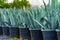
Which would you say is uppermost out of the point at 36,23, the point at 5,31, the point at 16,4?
the point at 16,4

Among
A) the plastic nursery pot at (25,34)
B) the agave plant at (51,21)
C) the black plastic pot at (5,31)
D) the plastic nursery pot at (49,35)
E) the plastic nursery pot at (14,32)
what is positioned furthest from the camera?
the black plastic pot at (5,31)

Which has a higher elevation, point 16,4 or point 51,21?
point 16,4

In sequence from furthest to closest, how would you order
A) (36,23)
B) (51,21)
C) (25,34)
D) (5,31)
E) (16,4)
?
(16,4), (5,31), (25,34), (36,23), (51,21)

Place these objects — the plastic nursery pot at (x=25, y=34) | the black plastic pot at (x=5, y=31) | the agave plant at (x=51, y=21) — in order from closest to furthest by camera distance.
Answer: the agave plant at (x=51, y=21), the plastic nursery pot at (x=25, y=34), the black plastic pot at (x=5, y=31)

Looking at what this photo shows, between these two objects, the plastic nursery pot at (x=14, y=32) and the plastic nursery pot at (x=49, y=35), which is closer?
the plastic nursery pot at (x=49, y=35)

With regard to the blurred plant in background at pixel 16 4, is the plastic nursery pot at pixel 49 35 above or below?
below

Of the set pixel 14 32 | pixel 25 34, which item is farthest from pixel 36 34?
pixel 14 32

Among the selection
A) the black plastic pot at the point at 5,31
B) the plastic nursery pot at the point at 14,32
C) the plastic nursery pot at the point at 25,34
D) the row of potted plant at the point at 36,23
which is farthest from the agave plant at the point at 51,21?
the black plastic pot at the point at 5,31

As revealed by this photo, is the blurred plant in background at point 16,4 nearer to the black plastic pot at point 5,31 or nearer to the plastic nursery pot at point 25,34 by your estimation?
the black plastic pot at point 5,31

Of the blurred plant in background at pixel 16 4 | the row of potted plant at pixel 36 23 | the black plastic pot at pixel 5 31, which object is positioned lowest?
the black plastic pot at pixel 5 31

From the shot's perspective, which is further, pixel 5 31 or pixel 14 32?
pixel 5 31

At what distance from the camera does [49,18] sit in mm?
A: 3098

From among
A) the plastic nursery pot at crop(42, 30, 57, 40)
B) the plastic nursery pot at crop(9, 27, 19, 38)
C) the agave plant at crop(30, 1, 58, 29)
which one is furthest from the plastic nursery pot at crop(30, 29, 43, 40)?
the plastic nursery pot at crop(9, 27, 19, 38)

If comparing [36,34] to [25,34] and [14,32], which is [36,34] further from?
[14,32]
